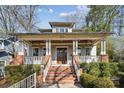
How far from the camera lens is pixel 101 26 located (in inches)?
770

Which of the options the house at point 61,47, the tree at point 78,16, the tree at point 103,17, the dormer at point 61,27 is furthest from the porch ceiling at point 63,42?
the tree at point 103,17

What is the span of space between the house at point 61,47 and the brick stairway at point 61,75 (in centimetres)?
21

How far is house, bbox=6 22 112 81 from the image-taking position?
1450cm

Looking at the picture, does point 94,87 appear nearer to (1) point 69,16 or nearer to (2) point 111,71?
(2) point 111,71

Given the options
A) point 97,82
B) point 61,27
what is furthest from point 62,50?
point 97,82

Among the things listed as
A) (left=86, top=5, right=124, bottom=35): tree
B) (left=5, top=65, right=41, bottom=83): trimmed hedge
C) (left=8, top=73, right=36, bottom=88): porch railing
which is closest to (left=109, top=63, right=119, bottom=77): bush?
(left=5, top=65, right=41, bottom=83): trimmed hedge

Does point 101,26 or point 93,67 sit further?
point 101,26

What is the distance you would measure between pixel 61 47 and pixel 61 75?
3.80 m

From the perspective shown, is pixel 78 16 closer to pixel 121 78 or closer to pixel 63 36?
pixel 63 36

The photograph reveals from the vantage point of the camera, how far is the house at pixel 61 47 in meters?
14.5

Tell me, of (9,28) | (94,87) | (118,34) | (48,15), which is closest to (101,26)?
(118,34)

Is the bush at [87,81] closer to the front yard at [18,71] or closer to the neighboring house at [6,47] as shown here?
the front yard at [18,71]
